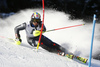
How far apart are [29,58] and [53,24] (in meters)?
4.89

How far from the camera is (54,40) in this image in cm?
567

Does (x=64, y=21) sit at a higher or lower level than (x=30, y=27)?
lower

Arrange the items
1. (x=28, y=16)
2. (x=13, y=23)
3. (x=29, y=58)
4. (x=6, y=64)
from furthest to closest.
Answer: (x=28, y=16) < (x=13, y=23) < (x=29, y=58) < (x=6, y=64)

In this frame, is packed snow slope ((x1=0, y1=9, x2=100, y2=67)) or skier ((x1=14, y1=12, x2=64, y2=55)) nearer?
packed snow slope ((x1=0, y1=9, x2=100, y2=67))

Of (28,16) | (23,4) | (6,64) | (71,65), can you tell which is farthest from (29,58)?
(23,4)

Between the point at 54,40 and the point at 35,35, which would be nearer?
the point at 35,35

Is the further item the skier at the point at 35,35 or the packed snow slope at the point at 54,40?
the skier at the point at 35,35

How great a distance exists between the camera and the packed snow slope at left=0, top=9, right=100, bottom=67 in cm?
273

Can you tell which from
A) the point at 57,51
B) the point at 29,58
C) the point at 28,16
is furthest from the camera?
the point at 28,16

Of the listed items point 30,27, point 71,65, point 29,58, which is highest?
point 30,27

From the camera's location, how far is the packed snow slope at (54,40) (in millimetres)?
2734

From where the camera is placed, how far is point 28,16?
849cm

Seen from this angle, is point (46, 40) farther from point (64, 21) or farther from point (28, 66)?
point (64, 21)

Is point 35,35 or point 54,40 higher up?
point 35,35
